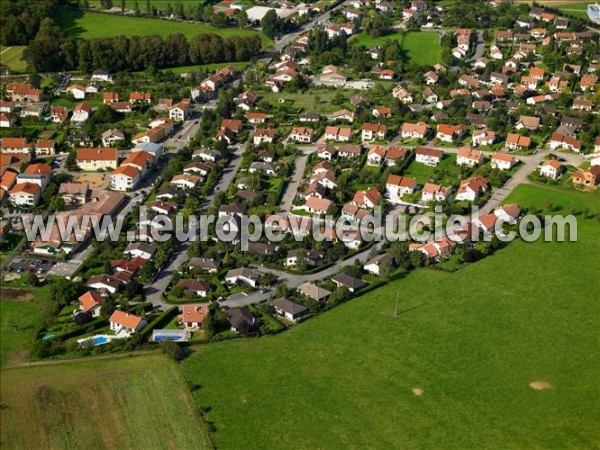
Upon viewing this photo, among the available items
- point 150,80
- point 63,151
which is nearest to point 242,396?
point 63,151

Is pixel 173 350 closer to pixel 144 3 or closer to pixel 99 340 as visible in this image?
pixel 99 340

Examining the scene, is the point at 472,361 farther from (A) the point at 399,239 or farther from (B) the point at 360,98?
(B) the point at 360,98

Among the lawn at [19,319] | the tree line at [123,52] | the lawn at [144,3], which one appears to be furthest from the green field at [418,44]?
the lawn at [19,319]

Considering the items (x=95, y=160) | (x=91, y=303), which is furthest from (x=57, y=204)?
(x=91, y=303)

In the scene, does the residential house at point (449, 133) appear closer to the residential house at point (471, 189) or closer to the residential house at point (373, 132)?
the residential house at point (373, 132)

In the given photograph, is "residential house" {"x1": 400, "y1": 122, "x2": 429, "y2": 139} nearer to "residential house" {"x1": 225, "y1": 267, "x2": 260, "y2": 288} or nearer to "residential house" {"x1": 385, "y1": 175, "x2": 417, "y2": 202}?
"residential house" {"x1": 385, "y1": 175, "x2": 417, "y2": 202}

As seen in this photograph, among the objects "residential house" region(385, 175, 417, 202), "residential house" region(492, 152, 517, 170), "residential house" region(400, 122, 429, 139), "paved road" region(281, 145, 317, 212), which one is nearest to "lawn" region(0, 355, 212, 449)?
"paved road" region(281, 145, 317, 212)

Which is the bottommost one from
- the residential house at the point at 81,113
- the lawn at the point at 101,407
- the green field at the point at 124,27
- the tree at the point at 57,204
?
the lawn at the point at 101,407
